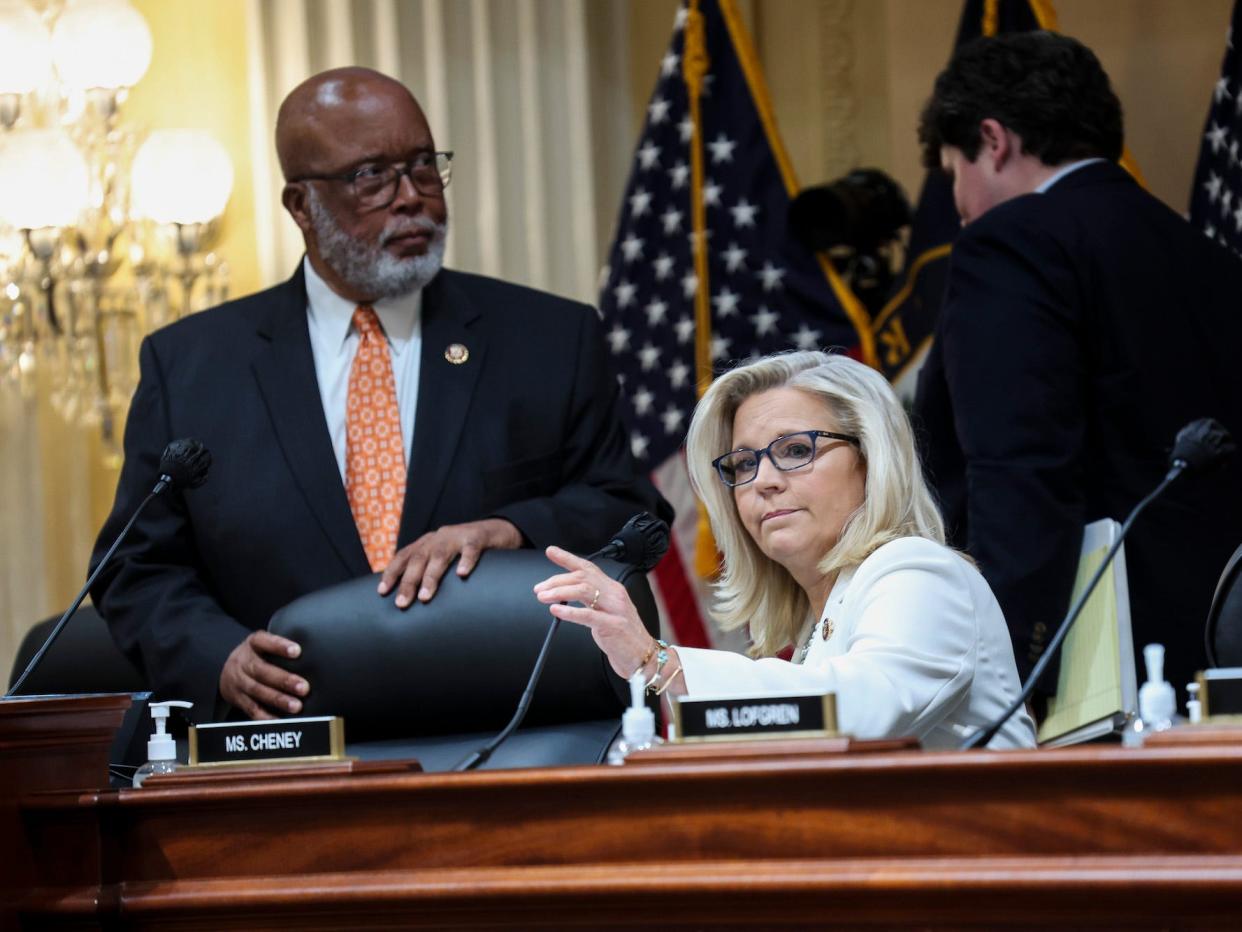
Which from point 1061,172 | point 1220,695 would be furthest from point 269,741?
point 1061,172

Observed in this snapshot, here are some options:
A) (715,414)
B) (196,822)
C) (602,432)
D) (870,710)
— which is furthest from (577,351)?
(196,822)

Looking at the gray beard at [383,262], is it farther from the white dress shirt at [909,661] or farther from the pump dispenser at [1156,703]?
the pump dispenser at [1156,703]

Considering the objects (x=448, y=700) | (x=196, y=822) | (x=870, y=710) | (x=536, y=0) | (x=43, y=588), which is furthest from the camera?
(x=43, y=588)

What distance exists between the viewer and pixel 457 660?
9.32ft

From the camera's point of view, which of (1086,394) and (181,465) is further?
(1086,394)

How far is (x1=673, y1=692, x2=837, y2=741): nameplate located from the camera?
2035mm

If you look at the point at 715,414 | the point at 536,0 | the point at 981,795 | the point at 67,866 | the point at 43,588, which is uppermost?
the point at 536,0

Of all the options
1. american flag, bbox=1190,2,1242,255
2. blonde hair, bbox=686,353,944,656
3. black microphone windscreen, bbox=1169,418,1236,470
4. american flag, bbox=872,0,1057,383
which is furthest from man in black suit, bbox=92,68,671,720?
american flag, bbox=1190,2,1242,255

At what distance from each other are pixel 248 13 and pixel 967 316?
303cm

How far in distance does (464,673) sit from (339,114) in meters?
1.35

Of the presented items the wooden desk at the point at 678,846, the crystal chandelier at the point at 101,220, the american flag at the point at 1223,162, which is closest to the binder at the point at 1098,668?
the wooden desk at the point at 678,846

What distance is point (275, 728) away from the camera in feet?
7.55

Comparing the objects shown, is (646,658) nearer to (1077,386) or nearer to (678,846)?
(678,846)

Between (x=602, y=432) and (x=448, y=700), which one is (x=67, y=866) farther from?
(x=602, y=432)
